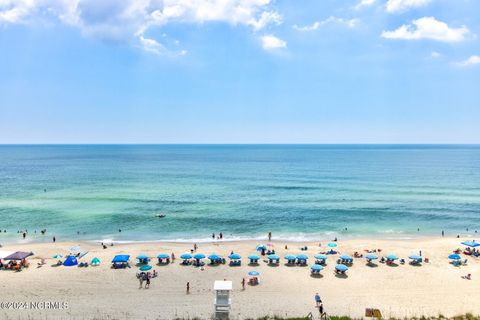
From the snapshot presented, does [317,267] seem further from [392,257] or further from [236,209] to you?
[236,209]

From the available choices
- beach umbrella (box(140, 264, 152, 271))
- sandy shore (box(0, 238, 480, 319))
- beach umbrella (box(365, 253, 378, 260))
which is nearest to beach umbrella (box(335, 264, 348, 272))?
sandy shore (box(0, 238, 480, 319))

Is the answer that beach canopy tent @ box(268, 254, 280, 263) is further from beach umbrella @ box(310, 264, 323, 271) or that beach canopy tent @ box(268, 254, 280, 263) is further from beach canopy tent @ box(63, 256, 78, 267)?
Answer: beach canopy tent @ box(63, 256, 78, 267)

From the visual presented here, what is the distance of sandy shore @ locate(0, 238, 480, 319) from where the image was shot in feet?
76.1

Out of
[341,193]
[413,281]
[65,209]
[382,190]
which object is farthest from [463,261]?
[65,209]

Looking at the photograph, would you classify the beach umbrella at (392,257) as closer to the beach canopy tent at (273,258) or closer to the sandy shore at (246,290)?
the sandy shore at (246,290)

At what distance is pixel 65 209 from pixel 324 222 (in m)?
44.8

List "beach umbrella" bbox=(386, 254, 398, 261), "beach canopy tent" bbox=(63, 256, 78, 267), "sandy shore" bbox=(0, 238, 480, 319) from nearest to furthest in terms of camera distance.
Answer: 1. "sandy shore" bbox=(0, 238, 480, 319)
2. "beach canopy tent" bbox=(63, 256, 78, 267)
3. "beach umbrella" bbox=(386, 254, 398, 261)

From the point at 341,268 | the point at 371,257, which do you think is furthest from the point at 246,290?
the point at 371,257

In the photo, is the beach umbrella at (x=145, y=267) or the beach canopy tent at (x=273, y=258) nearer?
the beach umbrella at (x=145, y=267)

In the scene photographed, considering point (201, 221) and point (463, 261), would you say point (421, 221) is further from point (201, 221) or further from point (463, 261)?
point (201, 221)

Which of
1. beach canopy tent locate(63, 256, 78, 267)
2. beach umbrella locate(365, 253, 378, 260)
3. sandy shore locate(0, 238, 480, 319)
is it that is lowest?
→ sandy shore locate(0, 238, 480, 319)

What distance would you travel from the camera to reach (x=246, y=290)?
27.1m

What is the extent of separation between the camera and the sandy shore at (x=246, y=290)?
23203mm

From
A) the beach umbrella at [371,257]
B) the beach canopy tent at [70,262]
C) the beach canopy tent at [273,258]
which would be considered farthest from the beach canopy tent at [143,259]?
the beach umbrella at [371,257]
